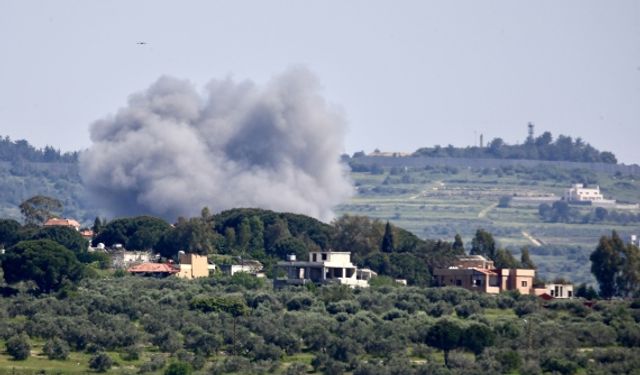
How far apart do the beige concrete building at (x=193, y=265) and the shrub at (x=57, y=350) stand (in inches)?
1218

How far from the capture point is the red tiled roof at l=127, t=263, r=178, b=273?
91938 millimetres

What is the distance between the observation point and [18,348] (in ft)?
196

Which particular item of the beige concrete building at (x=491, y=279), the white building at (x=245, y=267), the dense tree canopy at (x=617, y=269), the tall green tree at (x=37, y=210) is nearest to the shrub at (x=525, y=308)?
the beige concrete building at (x=491, y=279)

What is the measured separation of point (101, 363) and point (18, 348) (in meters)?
2.83

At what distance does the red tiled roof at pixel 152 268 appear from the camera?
91938mm

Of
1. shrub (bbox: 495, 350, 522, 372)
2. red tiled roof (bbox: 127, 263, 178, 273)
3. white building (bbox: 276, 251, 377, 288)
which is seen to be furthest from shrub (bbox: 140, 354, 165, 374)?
red tiled roof (bbox: 127, 263, 178, 273)

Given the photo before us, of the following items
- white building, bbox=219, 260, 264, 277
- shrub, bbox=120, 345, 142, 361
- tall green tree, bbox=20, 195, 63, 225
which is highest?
tall green tree, bbox=20, 195, 63, 225

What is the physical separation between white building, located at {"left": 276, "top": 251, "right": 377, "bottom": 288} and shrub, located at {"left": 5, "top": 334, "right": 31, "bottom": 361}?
29353mm

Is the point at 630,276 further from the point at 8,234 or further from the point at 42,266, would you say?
the point at 8,234

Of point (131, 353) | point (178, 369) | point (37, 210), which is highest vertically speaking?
point (37, 210)

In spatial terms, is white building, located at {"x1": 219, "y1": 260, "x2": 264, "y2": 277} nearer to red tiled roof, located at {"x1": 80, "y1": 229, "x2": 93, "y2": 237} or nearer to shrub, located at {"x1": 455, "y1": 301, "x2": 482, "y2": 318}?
red tiled roof, located at {"x1": 80, "y1": 229, "x2": 93, "y2": 237}

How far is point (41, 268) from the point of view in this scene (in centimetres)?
8000

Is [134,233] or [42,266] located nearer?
[42,266]

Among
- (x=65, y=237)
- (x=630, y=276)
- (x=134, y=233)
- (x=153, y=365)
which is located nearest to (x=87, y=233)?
(x=134, y=233)
